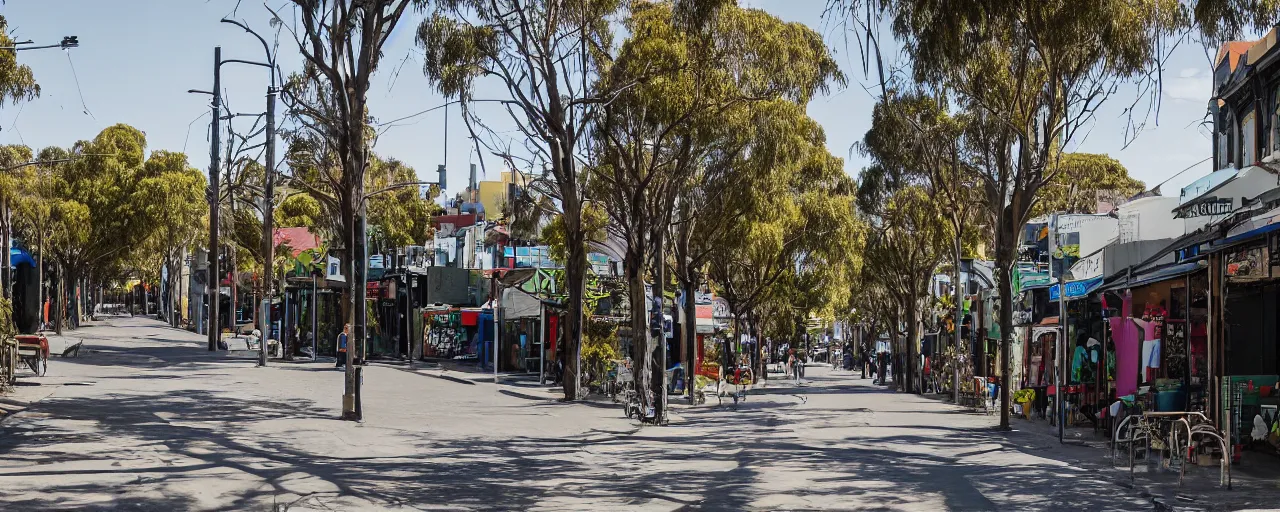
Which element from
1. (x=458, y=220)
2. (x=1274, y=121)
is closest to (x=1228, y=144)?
(x=1274, y=121)

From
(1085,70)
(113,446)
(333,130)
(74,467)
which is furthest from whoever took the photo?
(333,130)

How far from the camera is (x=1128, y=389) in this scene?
63.6ft

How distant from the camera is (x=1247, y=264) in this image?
629 inches

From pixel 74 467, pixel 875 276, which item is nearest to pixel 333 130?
pixel 74 467

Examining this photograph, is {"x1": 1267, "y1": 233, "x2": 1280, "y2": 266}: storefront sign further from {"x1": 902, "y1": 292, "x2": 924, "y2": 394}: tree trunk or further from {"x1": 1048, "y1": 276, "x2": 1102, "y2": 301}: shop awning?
{"x1": 902, "y1": 292, "x2": 924, "y2": 394}: tree trunk

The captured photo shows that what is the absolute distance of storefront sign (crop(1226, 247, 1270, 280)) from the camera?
614 inches

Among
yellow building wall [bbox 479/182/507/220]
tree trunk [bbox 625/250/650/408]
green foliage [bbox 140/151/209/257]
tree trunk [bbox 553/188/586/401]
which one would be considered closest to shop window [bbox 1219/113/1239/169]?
tree trunk [bbox 625/250/650/408]

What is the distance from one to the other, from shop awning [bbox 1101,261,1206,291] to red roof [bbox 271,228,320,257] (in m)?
49.5

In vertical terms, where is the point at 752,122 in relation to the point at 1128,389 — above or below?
above

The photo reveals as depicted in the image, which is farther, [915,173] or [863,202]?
[863,202]

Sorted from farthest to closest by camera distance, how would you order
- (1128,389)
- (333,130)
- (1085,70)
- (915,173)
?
(915,173) < (333,130) < (1085,70) < (1128,389)

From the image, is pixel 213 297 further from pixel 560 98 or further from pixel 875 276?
pixel 875 276

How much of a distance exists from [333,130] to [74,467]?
12.0 metres

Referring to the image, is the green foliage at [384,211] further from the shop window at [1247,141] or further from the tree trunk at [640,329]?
the shop window at [1247,141]
